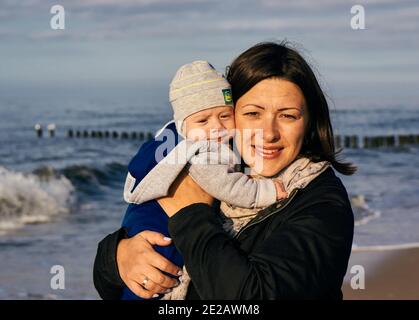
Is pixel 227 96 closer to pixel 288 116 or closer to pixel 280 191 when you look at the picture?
pixel 288 116

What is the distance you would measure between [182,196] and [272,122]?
0.46 metres

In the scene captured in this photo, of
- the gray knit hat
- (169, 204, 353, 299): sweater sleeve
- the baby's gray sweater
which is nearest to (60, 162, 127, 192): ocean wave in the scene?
the gray knit hat

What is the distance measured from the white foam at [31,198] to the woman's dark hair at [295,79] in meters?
11.4

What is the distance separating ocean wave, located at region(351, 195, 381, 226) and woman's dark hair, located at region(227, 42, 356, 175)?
945cm

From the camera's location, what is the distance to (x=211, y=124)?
3.37m

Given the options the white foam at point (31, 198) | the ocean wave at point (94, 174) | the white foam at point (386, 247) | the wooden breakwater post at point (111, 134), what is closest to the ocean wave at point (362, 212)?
the white foam at point (386, 247)

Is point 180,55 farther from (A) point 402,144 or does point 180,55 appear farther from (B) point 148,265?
(B) point 148,265

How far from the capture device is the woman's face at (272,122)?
9.62 ft

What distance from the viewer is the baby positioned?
121 inches

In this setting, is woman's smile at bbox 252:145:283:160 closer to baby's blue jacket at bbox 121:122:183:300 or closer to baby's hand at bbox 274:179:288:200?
baby's hand at bbox 274:179:288:200

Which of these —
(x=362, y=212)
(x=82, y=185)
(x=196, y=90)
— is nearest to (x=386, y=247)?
(x=362, y=212)
